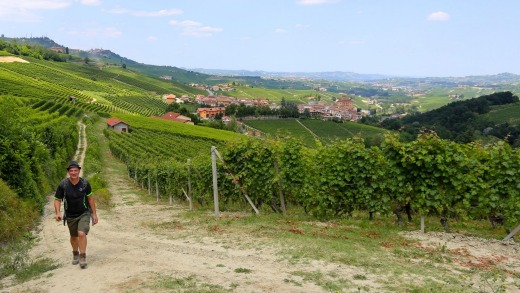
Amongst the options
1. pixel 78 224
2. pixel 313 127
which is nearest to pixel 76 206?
pixel 78 224

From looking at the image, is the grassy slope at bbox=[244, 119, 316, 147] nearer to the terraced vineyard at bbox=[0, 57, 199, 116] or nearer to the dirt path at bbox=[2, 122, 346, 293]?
the terraced vineyard at bbox=[0, 57, 199, 116]

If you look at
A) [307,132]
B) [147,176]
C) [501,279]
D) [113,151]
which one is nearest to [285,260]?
[501,279]

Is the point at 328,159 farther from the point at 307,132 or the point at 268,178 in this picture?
the point at 307,132

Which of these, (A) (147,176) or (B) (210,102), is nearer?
(A) (147,176)

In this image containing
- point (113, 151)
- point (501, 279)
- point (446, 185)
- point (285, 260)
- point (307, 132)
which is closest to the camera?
point (501, 279)

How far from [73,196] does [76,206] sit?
220mm

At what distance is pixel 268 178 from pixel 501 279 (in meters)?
7.29

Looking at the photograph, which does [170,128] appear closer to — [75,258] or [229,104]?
[75,258]

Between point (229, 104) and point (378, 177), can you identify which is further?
point (229, 104)

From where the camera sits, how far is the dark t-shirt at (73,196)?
7.39 m

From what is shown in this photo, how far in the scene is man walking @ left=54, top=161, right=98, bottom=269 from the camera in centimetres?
734

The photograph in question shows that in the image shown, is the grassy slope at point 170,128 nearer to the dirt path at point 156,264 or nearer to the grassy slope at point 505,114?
the dirt path at point 156,264

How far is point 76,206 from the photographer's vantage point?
7.45 metres

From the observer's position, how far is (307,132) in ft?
314
